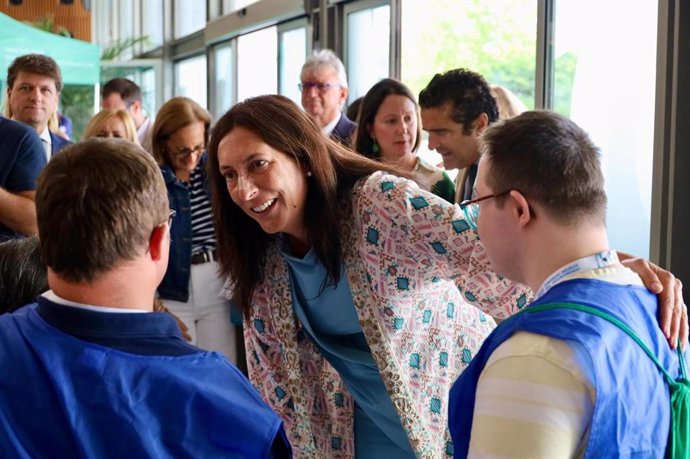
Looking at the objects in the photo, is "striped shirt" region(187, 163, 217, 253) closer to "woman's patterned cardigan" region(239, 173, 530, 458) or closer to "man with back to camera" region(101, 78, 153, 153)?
"woman's patterned cardigan" region(239, 173, 530, 458)

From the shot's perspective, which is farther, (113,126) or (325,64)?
(325,64)

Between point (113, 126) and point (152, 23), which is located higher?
point (152, 23)

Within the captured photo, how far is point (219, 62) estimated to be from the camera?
1053cm

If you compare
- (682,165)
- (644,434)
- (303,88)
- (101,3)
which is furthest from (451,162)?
(101,3)

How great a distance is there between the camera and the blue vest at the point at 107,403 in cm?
119

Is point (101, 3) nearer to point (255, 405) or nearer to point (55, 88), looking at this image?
point (55, 88)

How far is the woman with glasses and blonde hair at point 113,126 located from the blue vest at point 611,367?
357 centimetres

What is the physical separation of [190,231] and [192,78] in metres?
8.32

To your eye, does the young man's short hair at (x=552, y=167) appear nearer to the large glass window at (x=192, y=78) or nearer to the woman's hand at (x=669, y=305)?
the woman's hand at (x=669, y=305)

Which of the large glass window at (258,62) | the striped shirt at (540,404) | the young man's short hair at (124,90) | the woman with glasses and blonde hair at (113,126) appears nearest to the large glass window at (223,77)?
the large glass window at (258,62)

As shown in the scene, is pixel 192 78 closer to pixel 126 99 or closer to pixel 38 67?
pixel 126 99

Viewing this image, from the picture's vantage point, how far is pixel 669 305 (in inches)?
51.1

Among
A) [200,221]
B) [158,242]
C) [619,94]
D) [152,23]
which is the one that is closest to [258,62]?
[152,23]

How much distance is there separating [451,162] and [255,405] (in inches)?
80.3
